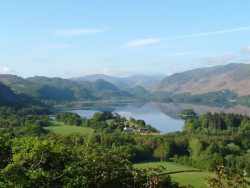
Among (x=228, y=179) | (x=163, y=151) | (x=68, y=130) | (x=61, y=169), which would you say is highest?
(x=228, y=179)

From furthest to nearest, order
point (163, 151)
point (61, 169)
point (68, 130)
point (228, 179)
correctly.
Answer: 1. point (68, 130)
2. point (163, 151)
3. point (61, 169)
4. point (228, 179)

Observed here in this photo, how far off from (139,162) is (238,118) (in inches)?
2701

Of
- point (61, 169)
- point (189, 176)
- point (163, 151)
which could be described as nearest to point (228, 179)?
point (61, 169)

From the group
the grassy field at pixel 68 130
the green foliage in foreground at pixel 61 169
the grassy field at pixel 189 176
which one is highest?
the green foliage in foreground at pixel 61 169

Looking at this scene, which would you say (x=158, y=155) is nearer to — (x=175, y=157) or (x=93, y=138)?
(x=175, y=157)

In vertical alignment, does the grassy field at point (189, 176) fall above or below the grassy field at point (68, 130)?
below

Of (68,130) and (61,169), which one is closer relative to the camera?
(61,169)

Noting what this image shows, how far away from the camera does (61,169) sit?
65.9ft

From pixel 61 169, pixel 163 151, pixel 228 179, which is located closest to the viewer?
pixel 228 179

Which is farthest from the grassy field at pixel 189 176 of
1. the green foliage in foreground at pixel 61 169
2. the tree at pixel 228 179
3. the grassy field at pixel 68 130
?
the grassy field at pixel 68 130

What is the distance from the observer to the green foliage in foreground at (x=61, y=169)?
17391 mm

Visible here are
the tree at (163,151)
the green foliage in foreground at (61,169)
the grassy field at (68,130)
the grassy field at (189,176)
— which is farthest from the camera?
the grassy field at (68,130)

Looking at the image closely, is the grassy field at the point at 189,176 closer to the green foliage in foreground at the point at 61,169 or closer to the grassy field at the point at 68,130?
the green foliage in foreground at the point at 61,169

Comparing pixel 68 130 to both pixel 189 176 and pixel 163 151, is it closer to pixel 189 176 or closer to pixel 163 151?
pixel 163 151
